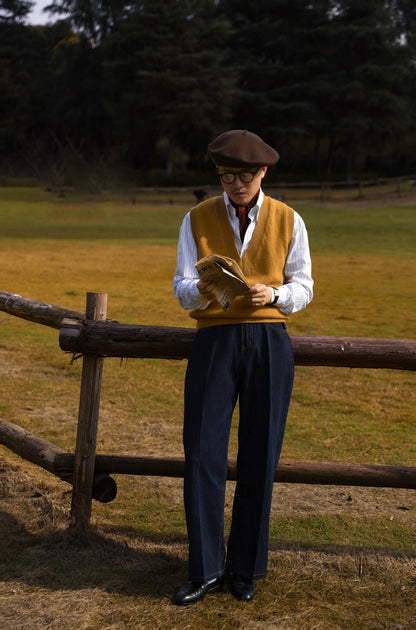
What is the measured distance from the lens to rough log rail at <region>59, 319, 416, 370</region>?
11.7ft

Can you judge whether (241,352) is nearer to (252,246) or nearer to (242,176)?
(252,246)

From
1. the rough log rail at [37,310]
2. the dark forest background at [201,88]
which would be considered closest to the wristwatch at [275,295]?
the rough log rail at [37,310]

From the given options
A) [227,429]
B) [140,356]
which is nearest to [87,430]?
[140,356]

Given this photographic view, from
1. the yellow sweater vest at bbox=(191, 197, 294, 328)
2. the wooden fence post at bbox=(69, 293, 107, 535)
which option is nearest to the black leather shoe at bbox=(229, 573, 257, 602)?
the wooden fence post at bbox=(69, 293, 107, 535)

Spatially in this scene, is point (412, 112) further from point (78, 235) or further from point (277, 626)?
point (277, 626)

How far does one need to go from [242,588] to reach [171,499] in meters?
1.62

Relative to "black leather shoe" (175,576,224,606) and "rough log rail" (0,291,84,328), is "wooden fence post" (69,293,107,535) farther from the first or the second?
"black leather shoe" (175,576,224,606)

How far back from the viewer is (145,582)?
3.39 m

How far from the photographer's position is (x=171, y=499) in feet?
15.8

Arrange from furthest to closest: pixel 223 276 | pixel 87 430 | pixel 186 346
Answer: pixel 87 430
pixel 186 346
pixel 223 276

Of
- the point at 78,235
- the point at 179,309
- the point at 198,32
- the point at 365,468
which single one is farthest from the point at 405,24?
Result: the point at 365,468

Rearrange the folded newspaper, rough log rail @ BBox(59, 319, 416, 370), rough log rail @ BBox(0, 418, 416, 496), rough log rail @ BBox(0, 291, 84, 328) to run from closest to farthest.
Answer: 1. the folded newspaper
2. rough log rail @ BBox(59, 319, 416, 370)
3. rough log rail @ BBox(0, 418, 416, 496)
4. rough log rail @ BBox(0, 291, 84, 328)

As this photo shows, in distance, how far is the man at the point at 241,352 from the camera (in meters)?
3.07

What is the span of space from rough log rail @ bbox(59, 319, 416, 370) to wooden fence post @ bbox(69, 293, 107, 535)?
0.37ft
